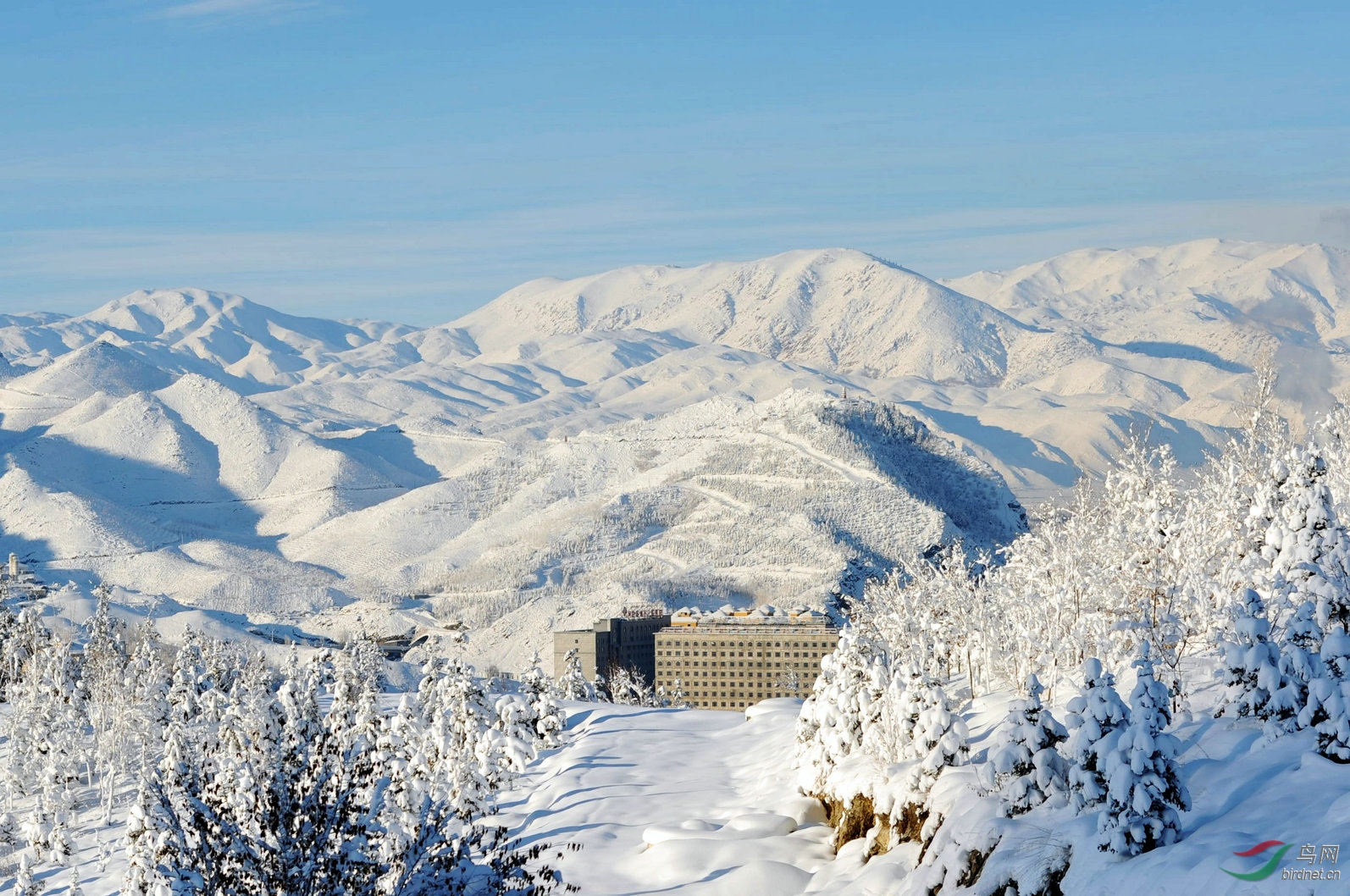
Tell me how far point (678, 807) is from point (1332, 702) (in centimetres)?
3066

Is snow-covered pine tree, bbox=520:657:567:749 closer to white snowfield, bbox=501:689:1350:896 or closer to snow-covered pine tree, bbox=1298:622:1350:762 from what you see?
white snowfield, bbox=501:689:1350:896

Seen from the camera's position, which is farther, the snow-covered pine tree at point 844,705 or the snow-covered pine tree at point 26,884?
the snow-covered pine tree at point 26,884

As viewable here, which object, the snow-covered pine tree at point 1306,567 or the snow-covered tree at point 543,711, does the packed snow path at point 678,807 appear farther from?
the snow-covered pine tree at point 1306,567

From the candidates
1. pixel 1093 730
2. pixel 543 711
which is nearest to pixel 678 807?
pixel 543 711

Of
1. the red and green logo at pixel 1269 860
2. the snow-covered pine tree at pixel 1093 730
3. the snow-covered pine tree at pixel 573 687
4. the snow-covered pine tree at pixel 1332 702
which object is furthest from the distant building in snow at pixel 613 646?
the red and green logo at pixel 1269 860

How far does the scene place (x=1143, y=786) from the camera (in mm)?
29625

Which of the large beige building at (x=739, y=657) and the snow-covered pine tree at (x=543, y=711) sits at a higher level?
the snow-covered pine tree at (x=543, y=711)

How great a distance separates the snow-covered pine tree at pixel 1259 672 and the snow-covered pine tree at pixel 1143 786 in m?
3.17

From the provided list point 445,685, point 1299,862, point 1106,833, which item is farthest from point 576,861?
point 1299,862

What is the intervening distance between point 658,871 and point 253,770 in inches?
843

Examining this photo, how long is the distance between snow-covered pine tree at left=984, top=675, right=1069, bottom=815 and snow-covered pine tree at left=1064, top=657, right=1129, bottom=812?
1.42 meters

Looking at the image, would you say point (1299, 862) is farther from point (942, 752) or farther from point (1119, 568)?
point (1119, 568)

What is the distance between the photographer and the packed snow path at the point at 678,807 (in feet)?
151

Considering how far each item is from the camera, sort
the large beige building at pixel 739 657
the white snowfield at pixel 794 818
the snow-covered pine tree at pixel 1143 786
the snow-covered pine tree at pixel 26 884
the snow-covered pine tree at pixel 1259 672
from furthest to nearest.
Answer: the large beige building at pixel 739 657
the snow-covered pine tree at pixel 26 884
the snow-covered pine tree at pixel 1259 672
the snow-covered pine tree at pixel 1143 786
the white snowfield at pixel 794 818
